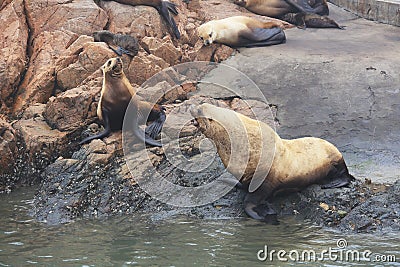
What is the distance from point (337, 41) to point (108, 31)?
3581mm

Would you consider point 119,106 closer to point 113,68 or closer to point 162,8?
point 113,68

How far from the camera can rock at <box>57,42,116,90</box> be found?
9961 mm

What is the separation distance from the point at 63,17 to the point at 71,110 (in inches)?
87.9

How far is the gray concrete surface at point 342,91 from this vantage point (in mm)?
8789

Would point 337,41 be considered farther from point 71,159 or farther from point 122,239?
point 122,239

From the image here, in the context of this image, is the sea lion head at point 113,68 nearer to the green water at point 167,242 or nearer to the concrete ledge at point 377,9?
the green water at point 167,242

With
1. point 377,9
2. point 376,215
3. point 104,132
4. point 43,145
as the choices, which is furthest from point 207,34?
point 376,215

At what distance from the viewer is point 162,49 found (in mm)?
10703

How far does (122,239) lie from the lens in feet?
22.5

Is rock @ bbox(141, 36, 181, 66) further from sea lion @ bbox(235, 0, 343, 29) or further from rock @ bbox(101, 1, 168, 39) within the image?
sea lion @ bbox(235, 0, 343, 29)

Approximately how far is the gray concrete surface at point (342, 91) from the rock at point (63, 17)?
1996 millimetres

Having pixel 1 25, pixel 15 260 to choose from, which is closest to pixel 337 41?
pixel 1 25

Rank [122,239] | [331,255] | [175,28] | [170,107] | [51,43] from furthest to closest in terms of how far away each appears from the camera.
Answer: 1. [175,28]
2. [51,43]
3. [170,107]
4. [122,239]
5. [331,255]

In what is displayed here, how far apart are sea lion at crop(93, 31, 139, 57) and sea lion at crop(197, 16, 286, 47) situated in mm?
1451
